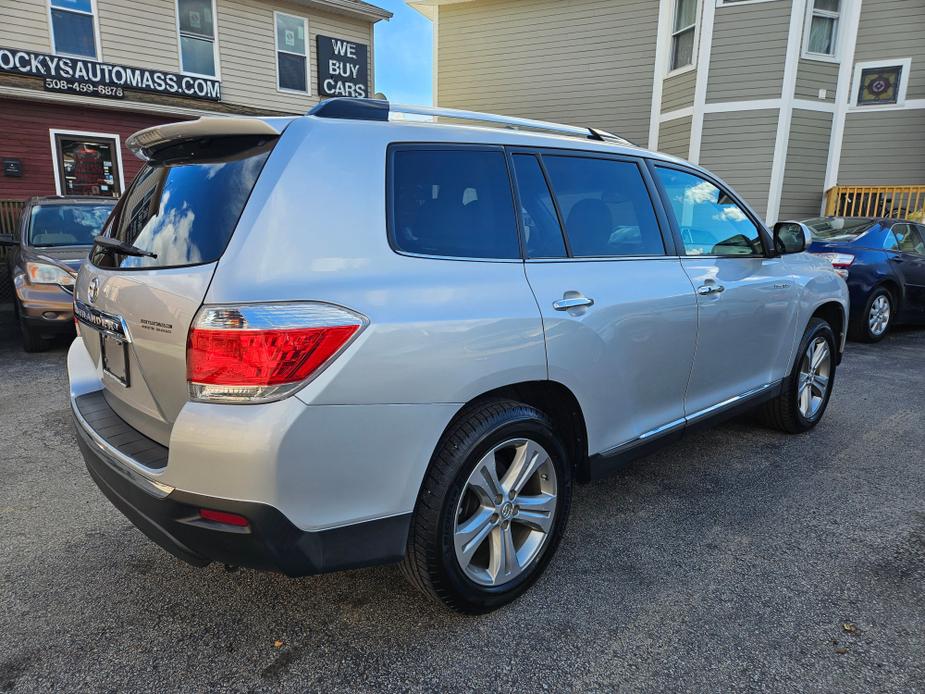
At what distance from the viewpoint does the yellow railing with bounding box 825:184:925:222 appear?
40.3 feet

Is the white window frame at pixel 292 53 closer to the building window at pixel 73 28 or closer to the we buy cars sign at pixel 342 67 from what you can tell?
the we buy cars sign at pixel 342 67

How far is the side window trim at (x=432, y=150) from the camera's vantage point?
2.06 meters

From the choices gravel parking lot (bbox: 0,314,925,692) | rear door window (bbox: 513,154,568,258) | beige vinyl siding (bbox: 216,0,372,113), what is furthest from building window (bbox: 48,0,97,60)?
rear door window (bbox: 513,154,568,258)

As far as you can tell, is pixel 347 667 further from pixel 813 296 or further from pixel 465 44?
pixel 465 44

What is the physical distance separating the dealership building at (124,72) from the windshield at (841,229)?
11173 millimetres

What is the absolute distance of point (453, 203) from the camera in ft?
7.52

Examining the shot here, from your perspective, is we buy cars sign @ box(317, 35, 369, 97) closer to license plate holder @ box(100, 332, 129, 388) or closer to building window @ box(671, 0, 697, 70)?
building window @ box(671, 0, 697, 70)

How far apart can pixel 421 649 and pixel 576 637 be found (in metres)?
0.56

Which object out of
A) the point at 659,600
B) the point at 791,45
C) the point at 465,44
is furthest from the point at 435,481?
the point at 465,44

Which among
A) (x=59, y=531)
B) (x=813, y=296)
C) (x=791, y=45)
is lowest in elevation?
(x=59, y=531)

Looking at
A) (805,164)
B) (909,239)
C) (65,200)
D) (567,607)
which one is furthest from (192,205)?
(805,164)

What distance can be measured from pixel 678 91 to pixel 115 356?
13860 millimetres

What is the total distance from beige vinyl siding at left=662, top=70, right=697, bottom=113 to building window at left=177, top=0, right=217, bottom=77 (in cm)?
981

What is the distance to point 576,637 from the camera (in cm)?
226
